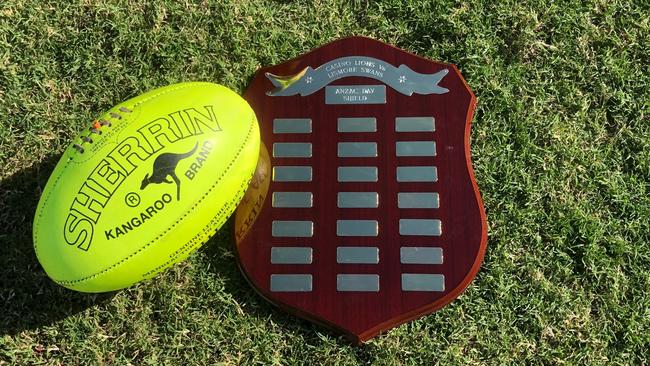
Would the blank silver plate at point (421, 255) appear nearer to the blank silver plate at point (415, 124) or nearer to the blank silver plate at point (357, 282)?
the blank silver plate at point (357, 282)

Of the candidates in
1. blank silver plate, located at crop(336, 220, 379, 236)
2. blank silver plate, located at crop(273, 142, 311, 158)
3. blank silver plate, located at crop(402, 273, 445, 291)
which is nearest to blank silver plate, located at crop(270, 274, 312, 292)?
blank silver plate, located at crop(336, 220, 379, 236)

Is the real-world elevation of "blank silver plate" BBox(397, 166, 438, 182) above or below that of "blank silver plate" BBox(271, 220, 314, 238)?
above

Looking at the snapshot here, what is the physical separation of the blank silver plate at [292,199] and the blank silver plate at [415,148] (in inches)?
16.3

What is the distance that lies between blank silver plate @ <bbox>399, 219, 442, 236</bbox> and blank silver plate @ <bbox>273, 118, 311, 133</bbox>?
565 millimetres

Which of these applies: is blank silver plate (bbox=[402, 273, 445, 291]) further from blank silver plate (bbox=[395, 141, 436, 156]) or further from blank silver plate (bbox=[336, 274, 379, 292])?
blank silver plate (bbox=[395, 141, 436, 156])

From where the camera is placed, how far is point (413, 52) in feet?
9.29

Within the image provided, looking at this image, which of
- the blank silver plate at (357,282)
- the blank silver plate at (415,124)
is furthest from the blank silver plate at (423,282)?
the blank silver plate at (415,124)

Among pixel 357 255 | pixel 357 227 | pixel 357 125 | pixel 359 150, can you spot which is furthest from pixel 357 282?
pixel 357 125

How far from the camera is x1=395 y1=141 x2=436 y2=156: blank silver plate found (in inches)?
Result: 102

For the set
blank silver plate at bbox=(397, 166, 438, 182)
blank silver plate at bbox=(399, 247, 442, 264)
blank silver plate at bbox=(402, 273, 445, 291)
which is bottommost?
blank silver plate at bbox=(402, 273, 445, 291)

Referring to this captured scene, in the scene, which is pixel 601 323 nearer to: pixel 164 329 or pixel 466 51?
pixel 466 51

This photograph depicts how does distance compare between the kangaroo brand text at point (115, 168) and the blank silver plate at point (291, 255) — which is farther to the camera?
the blank silver plate at point (291, 255)

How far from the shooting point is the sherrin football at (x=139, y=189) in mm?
2049

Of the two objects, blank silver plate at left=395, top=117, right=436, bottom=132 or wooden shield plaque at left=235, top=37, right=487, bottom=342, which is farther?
blank silver plate at left=395, top=117, right=436, bottom=132
